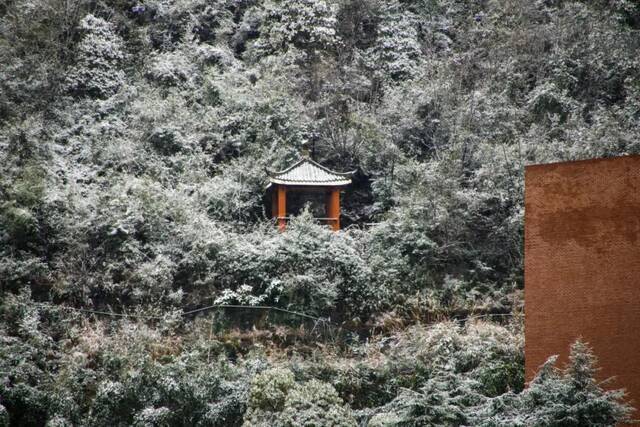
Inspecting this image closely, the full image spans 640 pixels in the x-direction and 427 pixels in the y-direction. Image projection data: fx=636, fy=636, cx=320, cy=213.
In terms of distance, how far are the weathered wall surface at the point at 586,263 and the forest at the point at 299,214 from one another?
1.41 feet

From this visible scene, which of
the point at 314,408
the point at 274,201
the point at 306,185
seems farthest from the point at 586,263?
the point at 274,201

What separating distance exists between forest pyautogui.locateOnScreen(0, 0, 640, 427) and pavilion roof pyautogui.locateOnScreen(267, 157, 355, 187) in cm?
105

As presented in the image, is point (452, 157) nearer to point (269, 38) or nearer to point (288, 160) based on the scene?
point (288, 160)

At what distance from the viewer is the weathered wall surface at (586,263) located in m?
8.45

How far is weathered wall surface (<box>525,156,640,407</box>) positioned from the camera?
845cm

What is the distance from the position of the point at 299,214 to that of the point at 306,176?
1.17m

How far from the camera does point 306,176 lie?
752 inches

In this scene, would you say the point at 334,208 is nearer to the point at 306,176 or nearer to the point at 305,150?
the point at 306,176

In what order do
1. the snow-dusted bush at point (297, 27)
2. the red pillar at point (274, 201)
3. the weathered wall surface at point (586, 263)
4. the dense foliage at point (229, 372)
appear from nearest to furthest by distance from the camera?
the weathered wall surface at point (586, 263) < the dense foliage at point (229, 372) < the red pillar at point (274, 201) < the snow-dusted bush at point (297, 27)

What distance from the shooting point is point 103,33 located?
73.0ft

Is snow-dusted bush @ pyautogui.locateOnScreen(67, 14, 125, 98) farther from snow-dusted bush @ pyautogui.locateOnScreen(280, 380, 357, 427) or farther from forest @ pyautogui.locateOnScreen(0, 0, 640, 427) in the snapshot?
snow-dusted bush @ pyautogui.locateOnScreen(280, 380, 357, 427)

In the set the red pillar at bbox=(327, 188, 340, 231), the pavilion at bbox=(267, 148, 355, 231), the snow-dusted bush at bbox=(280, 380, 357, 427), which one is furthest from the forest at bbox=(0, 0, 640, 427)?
the red pillar at bbox=(327, 188, 340, 231)

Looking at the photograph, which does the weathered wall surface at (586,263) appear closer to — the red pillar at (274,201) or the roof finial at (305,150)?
the red pillar at (274,201)

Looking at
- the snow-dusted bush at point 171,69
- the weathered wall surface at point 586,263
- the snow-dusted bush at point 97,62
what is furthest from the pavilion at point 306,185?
the weathered wall surface at point 586,263
